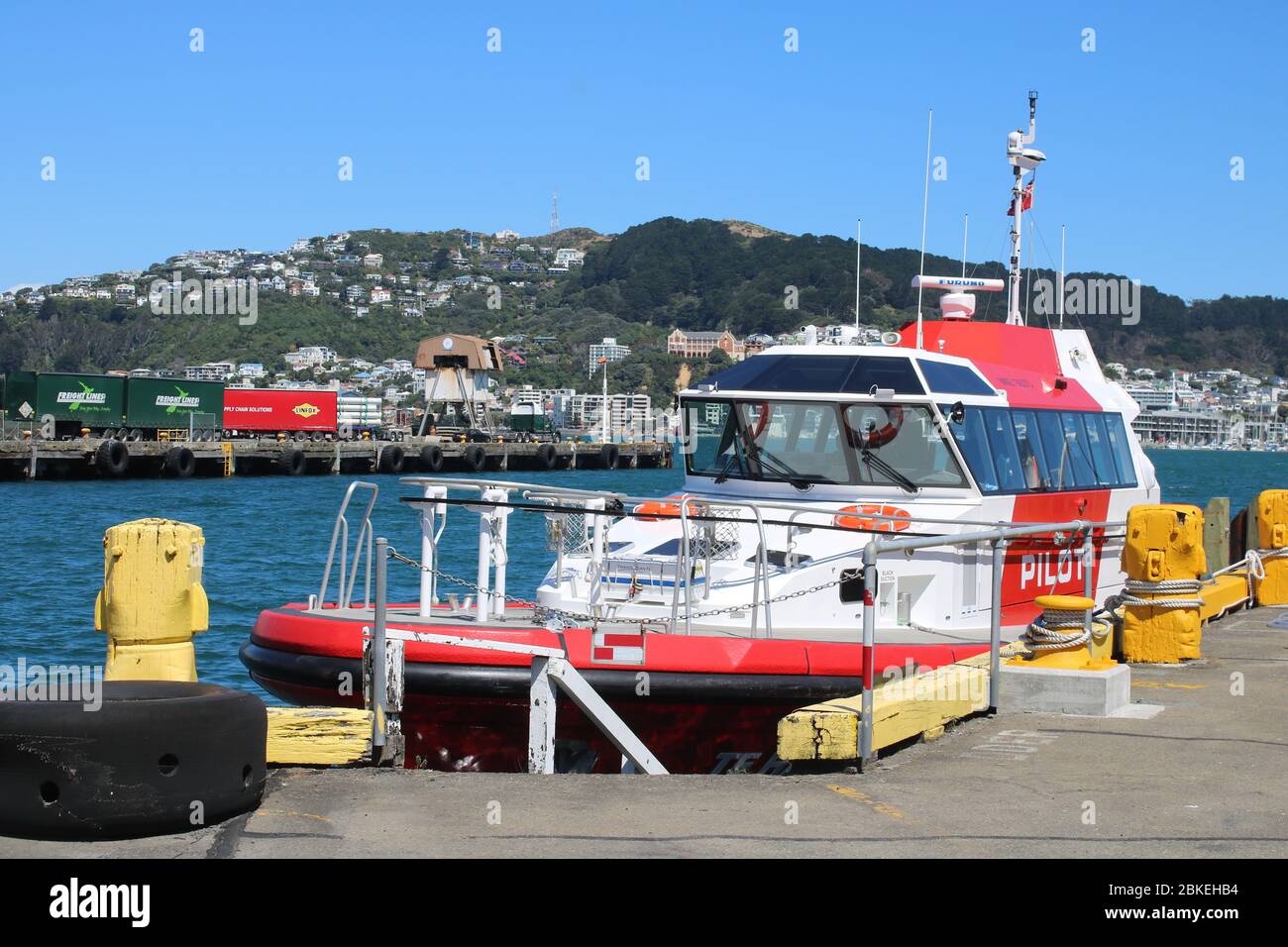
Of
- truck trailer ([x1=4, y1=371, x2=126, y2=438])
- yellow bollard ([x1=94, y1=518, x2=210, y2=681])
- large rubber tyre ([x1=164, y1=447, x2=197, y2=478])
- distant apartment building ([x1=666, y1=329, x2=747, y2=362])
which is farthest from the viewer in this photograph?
truck trailer ([x1=4, y1=371, x2=126, y2=438])

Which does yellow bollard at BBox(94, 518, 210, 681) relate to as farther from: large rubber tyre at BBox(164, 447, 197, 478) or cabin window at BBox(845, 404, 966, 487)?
large rubber tyre at BBox(164, 447, 197, 478)

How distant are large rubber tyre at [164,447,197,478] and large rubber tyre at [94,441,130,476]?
141 inches

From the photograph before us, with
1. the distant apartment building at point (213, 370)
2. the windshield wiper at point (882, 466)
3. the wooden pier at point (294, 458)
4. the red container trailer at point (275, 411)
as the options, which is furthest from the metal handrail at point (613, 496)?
the distant apartment building at point (213, 370)

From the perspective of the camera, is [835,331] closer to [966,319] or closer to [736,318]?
[966,319]

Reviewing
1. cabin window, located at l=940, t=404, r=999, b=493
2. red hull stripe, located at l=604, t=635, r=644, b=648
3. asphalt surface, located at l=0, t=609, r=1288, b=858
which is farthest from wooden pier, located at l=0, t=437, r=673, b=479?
asphalt surface, located at l=0, t=609, r=1288, b=858

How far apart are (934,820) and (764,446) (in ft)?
20.9

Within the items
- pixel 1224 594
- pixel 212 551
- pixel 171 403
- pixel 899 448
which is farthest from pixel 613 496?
pixel 171 403

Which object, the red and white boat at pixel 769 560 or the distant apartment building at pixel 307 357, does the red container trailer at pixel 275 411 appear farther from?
the distant apartment building at pixel 307 357

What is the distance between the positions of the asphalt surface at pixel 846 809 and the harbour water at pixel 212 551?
960 centimetres

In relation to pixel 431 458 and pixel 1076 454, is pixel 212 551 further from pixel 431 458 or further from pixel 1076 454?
pixel 431 458

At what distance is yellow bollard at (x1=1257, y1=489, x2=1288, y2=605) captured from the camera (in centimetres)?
1495

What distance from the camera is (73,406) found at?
7356 cm

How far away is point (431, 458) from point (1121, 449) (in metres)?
69.4
